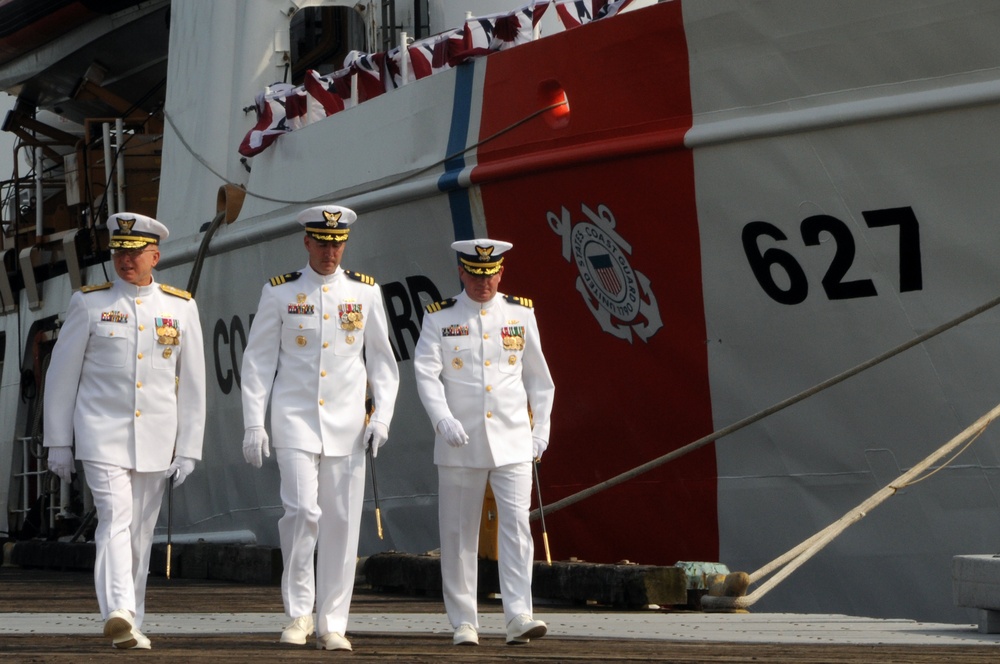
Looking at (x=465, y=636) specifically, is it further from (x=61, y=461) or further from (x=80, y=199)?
(x=80, y=199)

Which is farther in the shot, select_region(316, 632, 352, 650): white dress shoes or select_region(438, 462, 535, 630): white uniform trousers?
select_region(438, 462, 535, 630): white uniform trousers

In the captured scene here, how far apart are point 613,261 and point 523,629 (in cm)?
280

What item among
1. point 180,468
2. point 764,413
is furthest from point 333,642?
point 764,413

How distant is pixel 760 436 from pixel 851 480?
46 cm

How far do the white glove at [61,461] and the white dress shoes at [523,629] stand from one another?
4.70ft

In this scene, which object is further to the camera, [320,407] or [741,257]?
[741,257]

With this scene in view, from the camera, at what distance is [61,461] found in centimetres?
523

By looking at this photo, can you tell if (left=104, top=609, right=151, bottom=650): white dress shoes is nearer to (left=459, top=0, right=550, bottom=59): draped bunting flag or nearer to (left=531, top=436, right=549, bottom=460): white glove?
(left=531, top=436, right=549, bottom=460): white glove

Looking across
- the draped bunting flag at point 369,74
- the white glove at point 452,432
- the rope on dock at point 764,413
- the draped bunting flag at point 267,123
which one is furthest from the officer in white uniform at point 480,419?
the draped bunting flag at point 267,123

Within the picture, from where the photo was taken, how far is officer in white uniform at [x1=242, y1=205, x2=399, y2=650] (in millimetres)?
5105

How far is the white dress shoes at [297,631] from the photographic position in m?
5.04

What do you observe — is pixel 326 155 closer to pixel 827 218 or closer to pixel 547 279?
pixel 547 279

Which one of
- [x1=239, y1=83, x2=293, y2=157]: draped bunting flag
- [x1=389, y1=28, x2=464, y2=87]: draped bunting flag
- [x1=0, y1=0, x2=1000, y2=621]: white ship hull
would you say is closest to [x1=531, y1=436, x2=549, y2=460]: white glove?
[x1=0, y1=0, x2=1000, y2=621]: white ship hull

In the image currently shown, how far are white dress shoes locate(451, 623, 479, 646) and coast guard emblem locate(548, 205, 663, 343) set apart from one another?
2.55 metres
